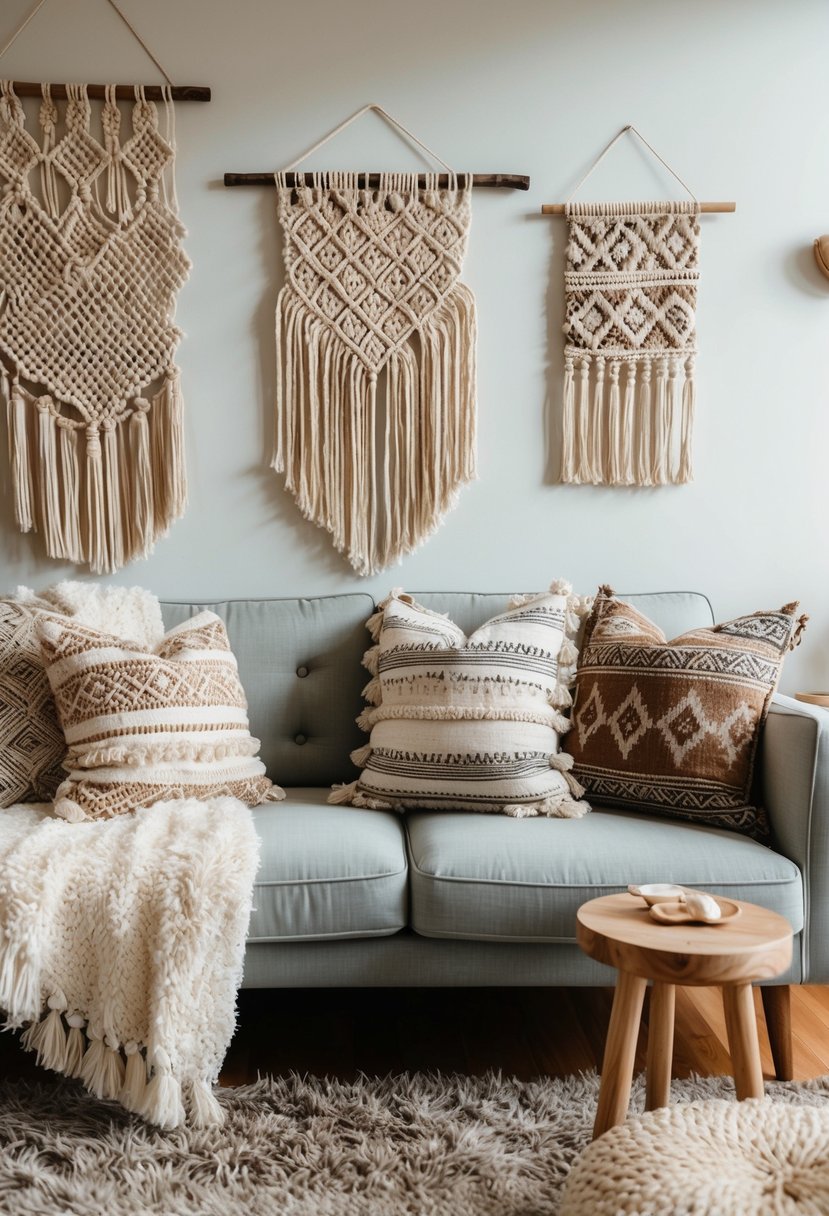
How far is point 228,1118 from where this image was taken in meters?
1.52

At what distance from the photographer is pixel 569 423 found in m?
2.35

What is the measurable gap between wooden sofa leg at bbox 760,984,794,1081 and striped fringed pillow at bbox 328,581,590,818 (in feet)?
1.45

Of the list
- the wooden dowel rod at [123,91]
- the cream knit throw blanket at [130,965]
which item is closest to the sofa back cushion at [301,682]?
the cream knit throw blanket at [130,965]

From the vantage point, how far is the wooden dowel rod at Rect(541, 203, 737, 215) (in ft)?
7.61

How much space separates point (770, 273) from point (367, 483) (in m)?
1.10

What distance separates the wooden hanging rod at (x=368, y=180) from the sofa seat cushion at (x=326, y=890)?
1.52m

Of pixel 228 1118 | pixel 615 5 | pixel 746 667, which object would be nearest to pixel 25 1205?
pixel 228 1118

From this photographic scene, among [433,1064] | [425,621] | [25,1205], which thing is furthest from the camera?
[425,621]

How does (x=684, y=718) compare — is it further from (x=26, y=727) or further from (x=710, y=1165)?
(x=26, y=727)

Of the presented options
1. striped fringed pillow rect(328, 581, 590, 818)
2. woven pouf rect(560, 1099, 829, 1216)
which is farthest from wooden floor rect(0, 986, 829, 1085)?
woven pouf rect(560, 1099, 829, 1216)

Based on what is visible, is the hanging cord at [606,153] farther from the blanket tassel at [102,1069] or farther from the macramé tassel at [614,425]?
the blanket tassel at [102,1069]

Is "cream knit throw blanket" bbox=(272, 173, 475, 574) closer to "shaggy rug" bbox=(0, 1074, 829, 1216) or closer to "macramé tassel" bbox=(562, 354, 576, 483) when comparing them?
"macramé tassel" bbox=(562, 354, 576, 483)

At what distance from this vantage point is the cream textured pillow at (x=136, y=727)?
1762 millimetres

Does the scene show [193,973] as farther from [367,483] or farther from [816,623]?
[816,623]
